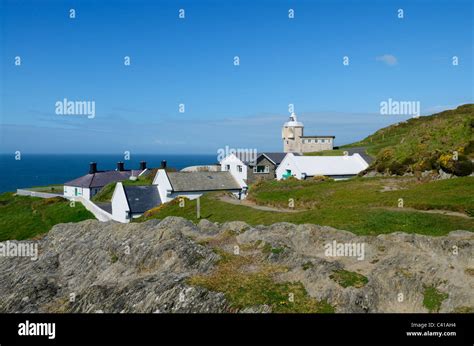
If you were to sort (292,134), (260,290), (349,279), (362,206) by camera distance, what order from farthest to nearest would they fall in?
(292,134), (362,206), (349,279), (260,290)

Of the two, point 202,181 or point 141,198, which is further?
point 202,181

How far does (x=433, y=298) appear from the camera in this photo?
59.5ft

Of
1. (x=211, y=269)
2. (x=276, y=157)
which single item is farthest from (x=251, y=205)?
(x=276, y=157)

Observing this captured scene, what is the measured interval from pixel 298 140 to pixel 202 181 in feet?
161

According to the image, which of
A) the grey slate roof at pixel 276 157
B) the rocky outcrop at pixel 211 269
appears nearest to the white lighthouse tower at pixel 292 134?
the grey slate roof at pixel 276 157

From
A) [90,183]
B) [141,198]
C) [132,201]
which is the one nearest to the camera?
[132,201]

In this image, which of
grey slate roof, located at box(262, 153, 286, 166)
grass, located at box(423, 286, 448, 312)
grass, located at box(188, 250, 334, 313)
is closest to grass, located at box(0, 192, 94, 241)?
grey slate roof, located at box(262, 153, 286, 166)

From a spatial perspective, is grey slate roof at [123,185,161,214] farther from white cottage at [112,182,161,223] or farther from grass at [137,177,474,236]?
grass at [137,177,474,236]

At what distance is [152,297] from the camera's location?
778 inches

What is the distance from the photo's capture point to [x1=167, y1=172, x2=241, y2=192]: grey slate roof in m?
65.4

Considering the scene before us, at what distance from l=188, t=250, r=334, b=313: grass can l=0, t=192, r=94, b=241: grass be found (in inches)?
1952

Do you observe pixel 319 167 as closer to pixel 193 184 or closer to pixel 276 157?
pixel 276 157
